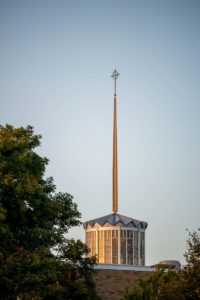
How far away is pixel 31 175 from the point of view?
39.8 metres

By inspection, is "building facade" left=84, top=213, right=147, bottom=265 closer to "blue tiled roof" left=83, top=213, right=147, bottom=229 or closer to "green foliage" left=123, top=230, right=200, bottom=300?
"blue tiled roof" left=83, top=213, right=147, bottom=229

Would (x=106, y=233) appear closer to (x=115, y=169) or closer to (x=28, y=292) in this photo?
(x=115, y=169)

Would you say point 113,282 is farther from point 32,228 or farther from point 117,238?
point 117,238

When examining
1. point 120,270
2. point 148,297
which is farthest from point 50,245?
point 120,270

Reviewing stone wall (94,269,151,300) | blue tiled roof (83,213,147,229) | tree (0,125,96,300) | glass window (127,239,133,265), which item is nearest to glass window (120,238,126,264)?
glass window (127,239,133,265)

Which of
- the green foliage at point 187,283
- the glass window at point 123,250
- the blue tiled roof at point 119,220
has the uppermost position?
the blue tiled roof at point 119,220

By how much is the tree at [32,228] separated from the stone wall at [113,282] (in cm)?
748

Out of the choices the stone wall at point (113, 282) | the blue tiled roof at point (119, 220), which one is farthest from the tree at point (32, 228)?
the blue tiled roof at point (119, 220)

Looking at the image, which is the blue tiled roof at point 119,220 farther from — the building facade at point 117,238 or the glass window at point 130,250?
the glass window at point 130,250

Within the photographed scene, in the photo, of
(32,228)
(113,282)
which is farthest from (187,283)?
(113,282)

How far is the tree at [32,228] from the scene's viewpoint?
37125 mm

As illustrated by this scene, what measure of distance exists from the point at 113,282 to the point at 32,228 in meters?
13.1

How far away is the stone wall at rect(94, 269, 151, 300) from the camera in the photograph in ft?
165

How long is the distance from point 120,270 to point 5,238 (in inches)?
632
